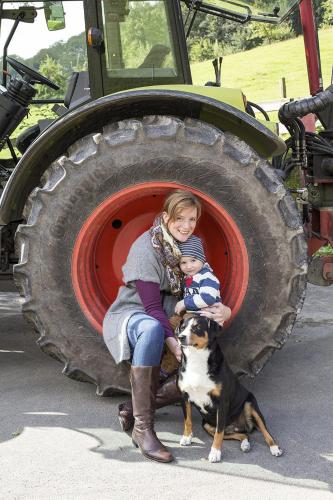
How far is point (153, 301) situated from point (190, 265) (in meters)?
0.25

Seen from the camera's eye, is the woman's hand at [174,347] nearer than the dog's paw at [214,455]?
No

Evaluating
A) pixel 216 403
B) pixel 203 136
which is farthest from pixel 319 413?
pixel 203 136

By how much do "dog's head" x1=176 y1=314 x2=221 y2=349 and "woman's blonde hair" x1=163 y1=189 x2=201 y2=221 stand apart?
1.73 feet

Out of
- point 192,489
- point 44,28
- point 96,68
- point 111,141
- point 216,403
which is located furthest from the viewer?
point 44,28

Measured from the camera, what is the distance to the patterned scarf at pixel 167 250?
10.2 ft

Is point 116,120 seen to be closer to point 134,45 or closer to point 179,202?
point 134,45

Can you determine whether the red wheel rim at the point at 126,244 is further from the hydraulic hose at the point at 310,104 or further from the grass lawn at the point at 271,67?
the grass lawn at the point at 271,67

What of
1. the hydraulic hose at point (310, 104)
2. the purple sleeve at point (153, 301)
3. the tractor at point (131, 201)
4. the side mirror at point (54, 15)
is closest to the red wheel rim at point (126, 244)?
the tractor at point (131, 201)

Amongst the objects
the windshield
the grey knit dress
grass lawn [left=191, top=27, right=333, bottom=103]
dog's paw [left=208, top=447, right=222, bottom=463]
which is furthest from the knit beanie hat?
grass lawn [left=191, top=27, right=333, bottom=103]

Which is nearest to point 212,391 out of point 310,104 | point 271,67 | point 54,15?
point 310,104

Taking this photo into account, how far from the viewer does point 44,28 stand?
153 inches

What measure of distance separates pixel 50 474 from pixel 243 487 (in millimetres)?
745

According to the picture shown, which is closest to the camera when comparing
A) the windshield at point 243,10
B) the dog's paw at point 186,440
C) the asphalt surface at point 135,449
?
the asphalt surface at point 135,449

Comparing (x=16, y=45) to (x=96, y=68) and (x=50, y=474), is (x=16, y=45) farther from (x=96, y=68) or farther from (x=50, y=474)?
(x=50, y=474)
